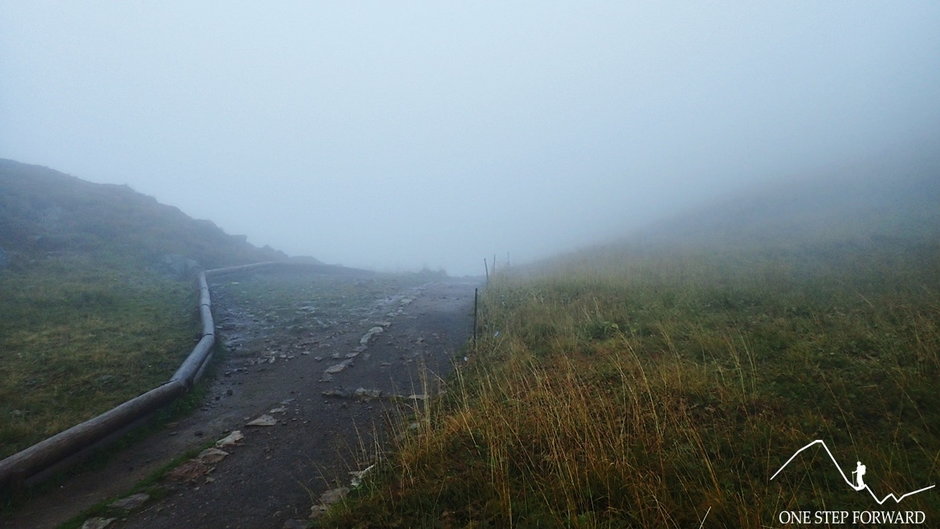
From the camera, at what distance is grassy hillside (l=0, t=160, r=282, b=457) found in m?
6.40

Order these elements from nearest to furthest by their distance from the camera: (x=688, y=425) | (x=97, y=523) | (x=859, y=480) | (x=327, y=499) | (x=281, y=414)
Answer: (x=859, y=480), (x=688, y=425), (x=97, y=523), (x=327, y=499), (x=281, y=414)

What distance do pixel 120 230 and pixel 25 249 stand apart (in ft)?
18.5

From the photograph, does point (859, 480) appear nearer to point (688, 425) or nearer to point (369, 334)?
point (688, 425)

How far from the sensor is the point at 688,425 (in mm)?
3850

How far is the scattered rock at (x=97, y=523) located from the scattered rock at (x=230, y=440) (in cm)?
156

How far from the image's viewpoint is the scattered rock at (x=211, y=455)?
5.23m

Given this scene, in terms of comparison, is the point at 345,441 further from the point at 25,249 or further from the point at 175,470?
the point at 25,249

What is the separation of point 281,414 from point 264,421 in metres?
0.31

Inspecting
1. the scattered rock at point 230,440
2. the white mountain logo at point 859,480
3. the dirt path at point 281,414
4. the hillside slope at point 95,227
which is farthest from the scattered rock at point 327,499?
the hillside slope at point 95,227

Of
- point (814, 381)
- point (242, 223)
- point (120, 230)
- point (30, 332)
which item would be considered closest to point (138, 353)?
point (30, 332)

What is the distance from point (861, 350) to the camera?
5.27 m

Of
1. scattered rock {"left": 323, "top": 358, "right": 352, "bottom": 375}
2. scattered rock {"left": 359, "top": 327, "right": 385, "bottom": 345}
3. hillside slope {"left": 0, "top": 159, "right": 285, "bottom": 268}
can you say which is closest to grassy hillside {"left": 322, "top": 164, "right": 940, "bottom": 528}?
scattered rock {"left": 323, "top": 358, "right": 352, "bottom": 375}

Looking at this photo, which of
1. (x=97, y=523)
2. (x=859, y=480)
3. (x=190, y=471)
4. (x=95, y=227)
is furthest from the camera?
(x=95, y=227)

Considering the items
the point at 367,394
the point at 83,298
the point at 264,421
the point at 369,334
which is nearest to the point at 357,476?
the point at 264,421
